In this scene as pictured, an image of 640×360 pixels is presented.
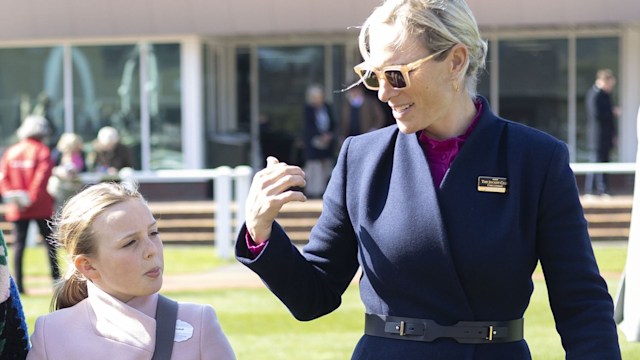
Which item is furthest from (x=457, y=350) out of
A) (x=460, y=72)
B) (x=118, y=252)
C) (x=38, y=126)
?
(x=38, y=126)

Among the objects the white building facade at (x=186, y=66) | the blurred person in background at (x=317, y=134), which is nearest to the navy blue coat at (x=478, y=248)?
the blurred person in background at (x=317, y=134)

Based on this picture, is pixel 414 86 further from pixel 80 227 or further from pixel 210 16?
Answer: pixel 210 16

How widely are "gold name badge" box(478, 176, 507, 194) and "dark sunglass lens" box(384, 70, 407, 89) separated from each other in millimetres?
317

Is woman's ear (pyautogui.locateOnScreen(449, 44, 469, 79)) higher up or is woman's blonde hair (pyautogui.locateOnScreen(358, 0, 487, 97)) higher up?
woman's blonde hair (pyautogui.locateOnScreen(358, 0, 487, 97))

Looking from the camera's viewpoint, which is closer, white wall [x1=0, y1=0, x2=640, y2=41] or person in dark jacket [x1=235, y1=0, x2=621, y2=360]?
person in dark jacket [x1=235, y1=0, x2=621, y2=360]

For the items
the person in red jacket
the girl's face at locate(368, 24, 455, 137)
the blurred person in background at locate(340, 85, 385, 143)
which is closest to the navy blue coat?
the girl's face at locate(368, 24, 455, 137)

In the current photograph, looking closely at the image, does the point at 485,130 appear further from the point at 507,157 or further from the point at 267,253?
the point at 267,253

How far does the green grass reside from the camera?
8.57 meters

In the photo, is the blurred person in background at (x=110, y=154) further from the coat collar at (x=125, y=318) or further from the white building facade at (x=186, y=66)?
the coat collar at (x=125, y=318)

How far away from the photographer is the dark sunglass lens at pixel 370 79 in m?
3.11

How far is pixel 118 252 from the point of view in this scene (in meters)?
3.21

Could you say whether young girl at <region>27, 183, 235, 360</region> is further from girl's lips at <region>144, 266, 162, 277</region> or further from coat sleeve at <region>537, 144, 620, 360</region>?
coat sleeve at <region>537, 144, 620, 360</region>

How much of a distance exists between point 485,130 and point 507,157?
98mm

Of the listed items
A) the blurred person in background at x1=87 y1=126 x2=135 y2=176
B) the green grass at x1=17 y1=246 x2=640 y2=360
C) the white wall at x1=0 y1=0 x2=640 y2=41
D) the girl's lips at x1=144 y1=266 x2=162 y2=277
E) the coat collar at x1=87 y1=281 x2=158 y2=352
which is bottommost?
the green grass at x1=17 y1=246 x2=640 y2=360
